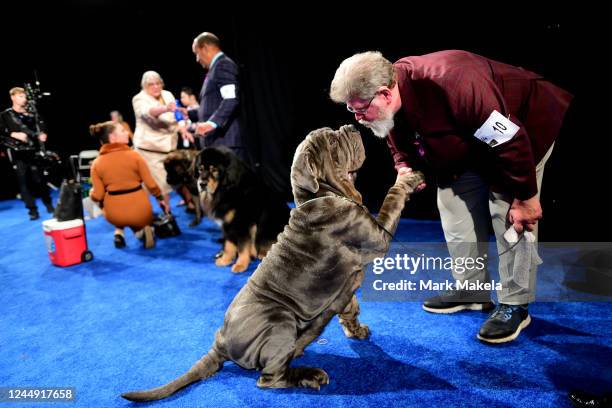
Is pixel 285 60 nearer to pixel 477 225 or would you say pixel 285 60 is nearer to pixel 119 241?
pixel 119 241

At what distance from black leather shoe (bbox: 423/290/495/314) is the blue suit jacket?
117 inches

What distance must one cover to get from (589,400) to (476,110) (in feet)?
5.02

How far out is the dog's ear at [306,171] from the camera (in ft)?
6.46

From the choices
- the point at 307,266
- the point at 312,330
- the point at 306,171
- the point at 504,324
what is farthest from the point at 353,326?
the point at 306,171

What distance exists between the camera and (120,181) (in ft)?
16.2

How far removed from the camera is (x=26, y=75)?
32.0 feet

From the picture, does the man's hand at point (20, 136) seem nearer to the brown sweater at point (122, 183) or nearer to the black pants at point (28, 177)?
the black pants at point (28, 177)

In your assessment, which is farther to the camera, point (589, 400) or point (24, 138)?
point (24, 138)

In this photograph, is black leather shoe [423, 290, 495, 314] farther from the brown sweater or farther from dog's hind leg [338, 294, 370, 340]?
the brown sweater

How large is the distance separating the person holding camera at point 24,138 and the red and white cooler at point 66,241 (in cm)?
305

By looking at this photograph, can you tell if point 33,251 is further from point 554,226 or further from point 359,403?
point 554,226

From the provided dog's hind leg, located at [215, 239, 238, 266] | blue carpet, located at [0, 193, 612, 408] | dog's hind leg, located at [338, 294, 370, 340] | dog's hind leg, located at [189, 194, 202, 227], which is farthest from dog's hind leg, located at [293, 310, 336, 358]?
dog's hind leg, located at [189, 194, 202, 227]

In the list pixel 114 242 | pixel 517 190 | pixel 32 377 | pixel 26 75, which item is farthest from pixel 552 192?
pixel 26 75

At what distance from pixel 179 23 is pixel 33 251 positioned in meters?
5.73
